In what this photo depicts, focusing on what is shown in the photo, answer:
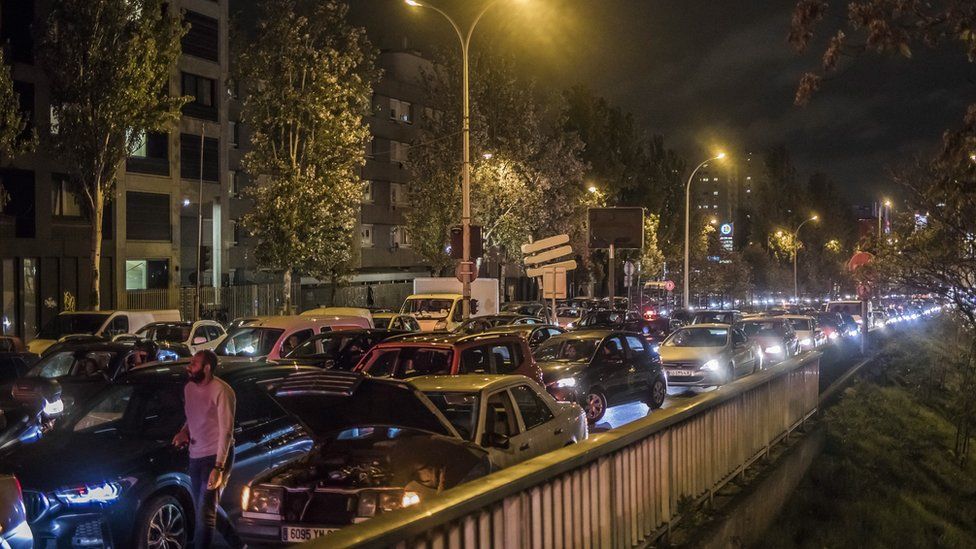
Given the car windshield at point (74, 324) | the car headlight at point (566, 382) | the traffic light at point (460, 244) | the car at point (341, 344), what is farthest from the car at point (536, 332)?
the car windshield at point (74, 324)

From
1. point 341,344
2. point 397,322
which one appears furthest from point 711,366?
point 341,344

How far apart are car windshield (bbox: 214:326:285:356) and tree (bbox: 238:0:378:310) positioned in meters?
19.8

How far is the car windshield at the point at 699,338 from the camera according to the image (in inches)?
967

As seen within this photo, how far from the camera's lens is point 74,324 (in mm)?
27641

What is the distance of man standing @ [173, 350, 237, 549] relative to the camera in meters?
8.25

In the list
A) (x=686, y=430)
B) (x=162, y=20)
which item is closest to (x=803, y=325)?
(x=162, y=20)

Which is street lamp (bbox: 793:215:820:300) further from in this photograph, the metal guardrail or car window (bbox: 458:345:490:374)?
the metal guardrail

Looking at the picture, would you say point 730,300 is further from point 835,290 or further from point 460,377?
point 460,377

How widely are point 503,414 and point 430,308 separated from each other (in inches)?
1005

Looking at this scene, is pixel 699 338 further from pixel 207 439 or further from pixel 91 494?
pixel 91 494

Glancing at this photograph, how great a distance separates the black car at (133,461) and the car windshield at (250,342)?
8558 mm

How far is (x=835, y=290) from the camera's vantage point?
9275 centimetres

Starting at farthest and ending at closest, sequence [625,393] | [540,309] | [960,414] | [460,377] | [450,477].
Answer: [540,309]
[625,393]
[960,414]
[460,377]
[450,477]

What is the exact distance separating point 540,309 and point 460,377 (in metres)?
28.1
